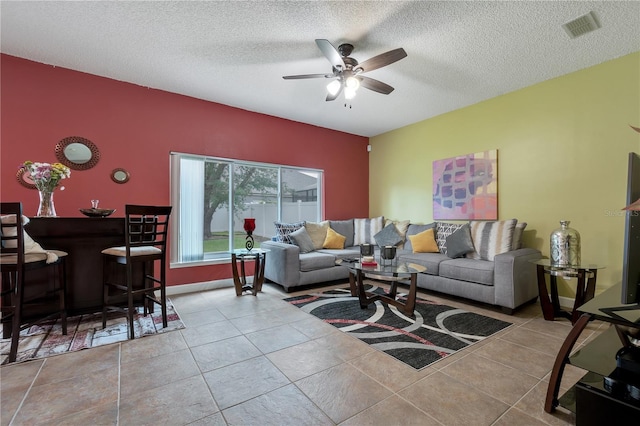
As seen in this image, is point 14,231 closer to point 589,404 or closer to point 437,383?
point 437,383

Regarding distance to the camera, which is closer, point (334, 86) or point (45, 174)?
point (45, 174)

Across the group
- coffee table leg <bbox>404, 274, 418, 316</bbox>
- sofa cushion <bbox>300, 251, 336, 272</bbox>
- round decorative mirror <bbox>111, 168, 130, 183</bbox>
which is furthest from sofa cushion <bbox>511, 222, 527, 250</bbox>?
round decorative mirror <bbox>111, 168, 130, 183</bbox>

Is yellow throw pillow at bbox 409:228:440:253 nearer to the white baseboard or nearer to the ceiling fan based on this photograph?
the ceiling fan

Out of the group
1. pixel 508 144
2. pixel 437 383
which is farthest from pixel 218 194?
pixel 508 144

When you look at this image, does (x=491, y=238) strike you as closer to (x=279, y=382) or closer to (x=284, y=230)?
(x=284, y=230)

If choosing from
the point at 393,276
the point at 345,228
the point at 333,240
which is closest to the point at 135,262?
the point at 393,276

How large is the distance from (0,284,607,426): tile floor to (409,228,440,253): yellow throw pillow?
65.9 inches

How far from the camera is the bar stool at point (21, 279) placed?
2027 millimetres

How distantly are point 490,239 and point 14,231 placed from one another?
15.4 ft

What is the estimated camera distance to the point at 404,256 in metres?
4.06

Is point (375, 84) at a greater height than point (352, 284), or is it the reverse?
point (375, 84)

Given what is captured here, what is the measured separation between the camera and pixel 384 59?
8.19ft

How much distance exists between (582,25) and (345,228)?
3.73 metres

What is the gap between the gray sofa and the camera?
2951mm
